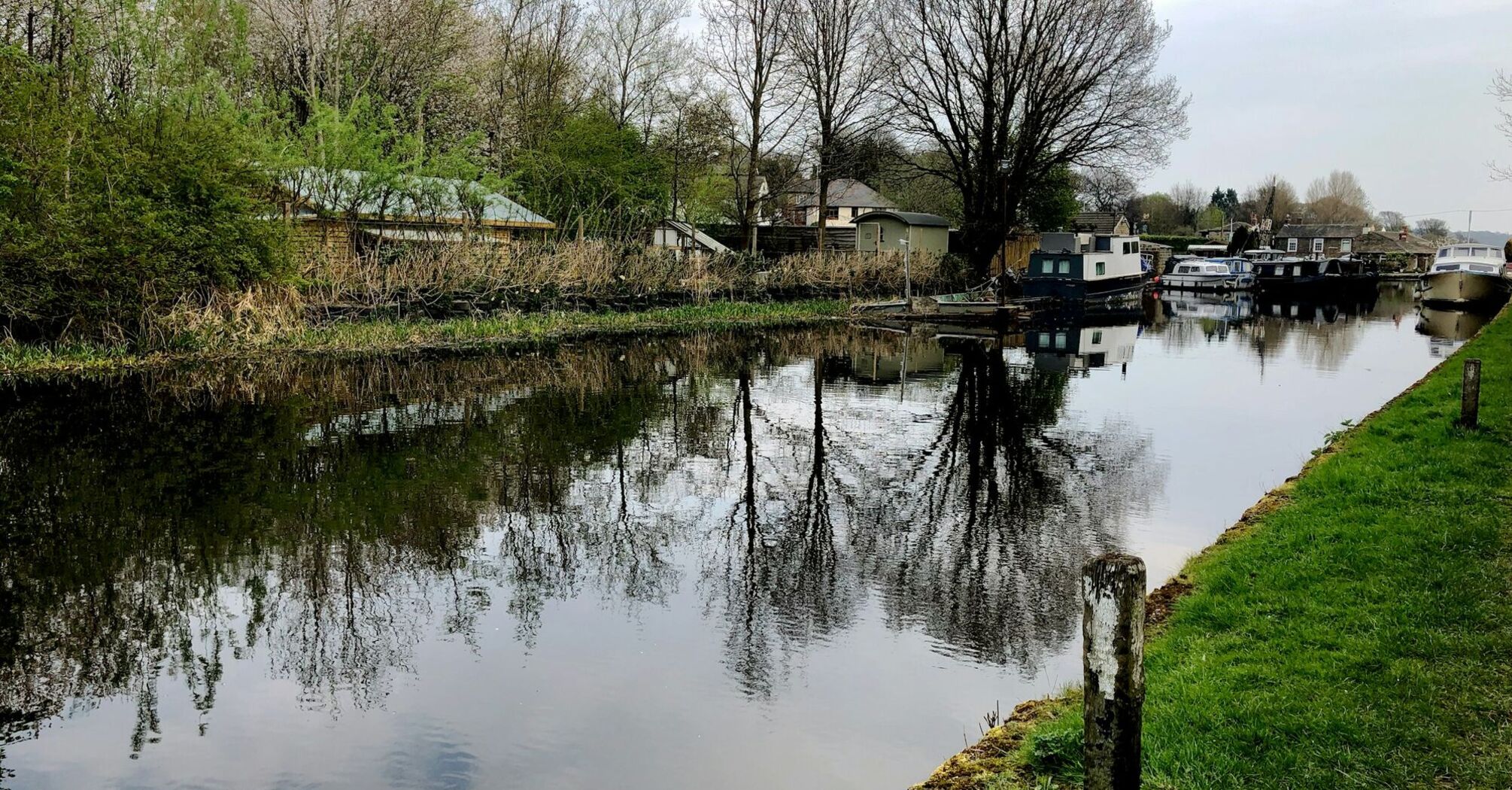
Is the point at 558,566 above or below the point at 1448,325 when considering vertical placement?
below

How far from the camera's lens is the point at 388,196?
1008 inches

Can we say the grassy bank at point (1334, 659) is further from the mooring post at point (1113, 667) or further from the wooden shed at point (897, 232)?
the wooden shed at point (897, 232)

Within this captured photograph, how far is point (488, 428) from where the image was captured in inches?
565

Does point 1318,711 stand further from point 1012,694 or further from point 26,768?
Result: point 26,768

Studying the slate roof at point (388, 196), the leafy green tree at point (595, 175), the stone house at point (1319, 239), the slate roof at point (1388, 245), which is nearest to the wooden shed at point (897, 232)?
the leafy green tree at point (595, 175)

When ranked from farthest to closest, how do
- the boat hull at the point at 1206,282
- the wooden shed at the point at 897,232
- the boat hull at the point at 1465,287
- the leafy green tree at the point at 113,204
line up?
1. the boat hull at the point at 1206,282
2. the boat hull at the point at 1465,287
3. the wooden shed at the point at 897,232
4. the leafy green tree at the point at 113,204

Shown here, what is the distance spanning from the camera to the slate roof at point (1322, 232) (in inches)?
4041

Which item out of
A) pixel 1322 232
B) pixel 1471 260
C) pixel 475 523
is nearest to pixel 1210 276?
pixel 1471 260

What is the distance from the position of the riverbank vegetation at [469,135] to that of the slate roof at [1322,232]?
61.0m

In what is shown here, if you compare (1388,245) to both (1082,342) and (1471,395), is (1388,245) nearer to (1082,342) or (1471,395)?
(1082,342)

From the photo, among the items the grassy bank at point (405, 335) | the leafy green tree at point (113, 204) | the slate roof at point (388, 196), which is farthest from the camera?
the slate roof at point (388, 196)

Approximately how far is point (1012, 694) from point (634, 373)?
48.9ft

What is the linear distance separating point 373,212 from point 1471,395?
2292cm

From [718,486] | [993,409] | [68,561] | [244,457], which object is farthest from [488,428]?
[993,409]
